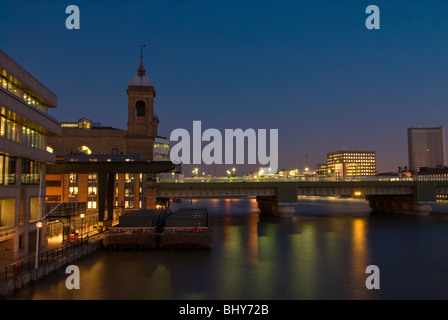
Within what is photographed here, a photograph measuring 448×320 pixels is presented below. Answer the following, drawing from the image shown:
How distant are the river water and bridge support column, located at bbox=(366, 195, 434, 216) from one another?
41.2 metres

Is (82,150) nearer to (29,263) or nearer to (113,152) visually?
(113,152)

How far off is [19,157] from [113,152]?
210ft

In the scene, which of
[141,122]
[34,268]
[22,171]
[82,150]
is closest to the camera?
[34,268]

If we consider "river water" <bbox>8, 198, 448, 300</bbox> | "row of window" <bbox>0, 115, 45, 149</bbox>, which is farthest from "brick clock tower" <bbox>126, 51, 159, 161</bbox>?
"row of window" <bbox>0, 115, 45, 149</bbox>

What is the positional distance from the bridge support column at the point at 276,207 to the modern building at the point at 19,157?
204 feet

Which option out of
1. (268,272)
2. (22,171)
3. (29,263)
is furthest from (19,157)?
(268,272)

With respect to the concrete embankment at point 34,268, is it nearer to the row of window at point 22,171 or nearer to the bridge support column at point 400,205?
the row of window at point 22,171

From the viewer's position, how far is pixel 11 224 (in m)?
33.9

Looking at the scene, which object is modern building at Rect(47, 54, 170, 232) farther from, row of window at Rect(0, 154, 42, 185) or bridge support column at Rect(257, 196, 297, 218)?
row of window at Rect(0, 154, 42, 185)

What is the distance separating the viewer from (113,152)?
9838 cm

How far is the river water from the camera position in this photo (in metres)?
27.8
